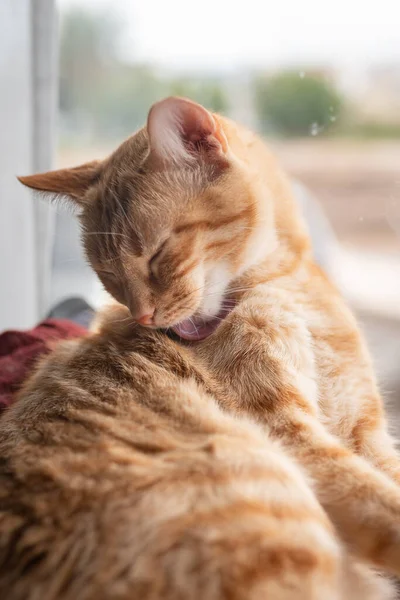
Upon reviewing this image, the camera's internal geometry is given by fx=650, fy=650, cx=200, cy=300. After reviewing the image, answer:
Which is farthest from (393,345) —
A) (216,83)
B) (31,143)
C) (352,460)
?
(31,143)

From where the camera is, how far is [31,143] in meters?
2.61

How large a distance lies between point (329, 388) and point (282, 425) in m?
0.19

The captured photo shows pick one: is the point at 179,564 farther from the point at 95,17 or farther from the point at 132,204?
the point at 95,17

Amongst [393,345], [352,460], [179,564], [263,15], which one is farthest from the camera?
[263,15]

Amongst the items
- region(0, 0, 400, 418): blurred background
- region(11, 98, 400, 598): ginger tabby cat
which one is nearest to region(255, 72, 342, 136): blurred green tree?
region(0, 0, 400, 418): blurred background

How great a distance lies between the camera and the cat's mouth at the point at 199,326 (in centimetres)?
128

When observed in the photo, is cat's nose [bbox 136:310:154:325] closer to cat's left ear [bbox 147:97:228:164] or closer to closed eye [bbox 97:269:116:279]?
closed eye [bbox 97:269:116:279]

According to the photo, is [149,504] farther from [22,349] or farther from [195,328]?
[22,349]

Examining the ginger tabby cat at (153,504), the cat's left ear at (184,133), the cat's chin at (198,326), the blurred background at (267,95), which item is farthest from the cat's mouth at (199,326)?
the blurred background at (267,95)

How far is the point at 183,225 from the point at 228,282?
0.15 meters

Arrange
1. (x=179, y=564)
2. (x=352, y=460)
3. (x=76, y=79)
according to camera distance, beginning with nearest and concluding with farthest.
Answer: (x=179, y=564)
(x=352, y=460)
(x=76, y=79)

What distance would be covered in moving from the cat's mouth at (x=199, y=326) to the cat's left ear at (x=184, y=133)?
30cm

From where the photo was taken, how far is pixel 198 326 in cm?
131

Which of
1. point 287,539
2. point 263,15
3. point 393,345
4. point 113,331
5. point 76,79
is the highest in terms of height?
point 263,15
